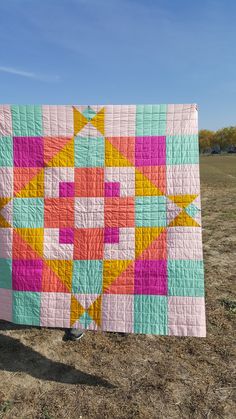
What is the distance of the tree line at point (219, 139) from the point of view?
10977cm

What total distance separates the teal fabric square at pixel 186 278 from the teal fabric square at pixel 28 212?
1.15 metres

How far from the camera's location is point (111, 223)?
3260mm

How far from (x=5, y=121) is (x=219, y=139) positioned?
115742mm

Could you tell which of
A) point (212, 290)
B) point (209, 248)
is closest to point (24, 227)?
point (212, 290)

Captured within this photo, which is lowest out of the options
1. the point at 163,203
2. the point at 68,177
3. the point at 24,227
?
the point at 24,227

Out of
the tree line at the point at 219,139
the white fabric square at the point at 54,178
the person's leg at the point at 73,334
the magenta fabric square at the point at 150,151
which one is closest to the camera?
the magenta fabric square at the point at 150,151

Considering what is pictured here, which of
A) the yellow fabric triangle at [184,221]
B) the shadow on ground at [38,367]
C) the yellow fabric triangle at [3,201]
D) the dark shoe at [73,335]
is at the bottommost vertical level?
the shadow on ground at [38,367]

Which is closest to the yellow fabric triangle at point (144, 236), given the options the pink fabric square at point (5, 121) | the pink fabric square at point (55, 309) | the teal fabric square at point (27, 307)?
the pink fabric square at point (55, 309)

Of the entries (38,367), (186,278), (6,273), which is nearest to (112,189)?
(186,278)

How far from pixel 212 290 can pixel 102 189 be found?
2.38 meters

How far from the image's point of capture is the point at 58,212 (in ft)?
10.9

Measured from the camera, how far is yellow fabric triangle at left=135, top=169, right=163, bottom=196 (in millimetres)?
3225

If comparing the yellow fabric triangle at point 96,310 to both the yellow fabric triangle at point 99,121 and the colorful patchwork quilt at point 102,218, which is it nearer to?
the colorful patchwork quilt at point 102,218

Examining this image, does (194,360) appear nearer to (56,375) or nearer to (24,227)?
(56,375)
